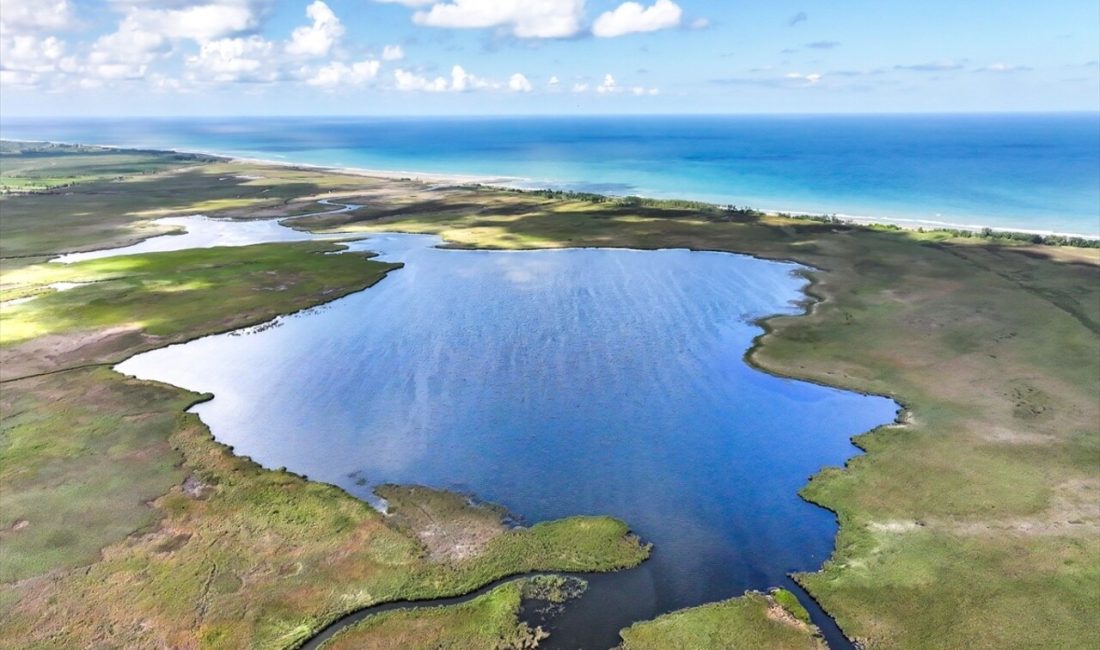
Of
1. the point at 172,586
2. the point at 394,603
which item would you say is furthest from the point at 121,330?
the point at 394,603

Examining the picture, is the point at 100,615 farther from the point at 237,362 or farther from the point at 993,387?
the point at 993,387

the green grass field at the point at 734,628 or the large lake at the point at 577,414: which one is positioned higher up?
the large lake at the point at 577,414

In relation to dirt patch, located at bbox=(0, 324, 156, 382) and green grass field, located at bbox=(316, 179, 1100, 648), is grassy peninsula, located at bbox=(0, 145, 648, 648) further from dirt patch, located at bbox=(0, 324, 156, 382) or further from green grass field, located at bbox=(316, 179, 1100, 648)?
green grass field, located at bbox=(316, 179, 1100, 648)

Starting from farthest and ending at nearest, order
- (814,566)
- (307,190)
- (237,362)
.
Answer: (307,190) < (237,362) < (814,566)

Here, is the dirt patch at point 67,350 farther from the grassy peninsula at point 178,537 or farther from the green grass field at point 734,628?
the green grass field at point 734,628

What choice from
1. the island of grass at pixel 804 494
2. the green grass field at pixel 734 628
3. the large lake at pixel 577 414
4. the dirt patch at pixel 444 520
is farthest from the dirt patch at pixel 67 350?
the green grass field at pixel 734 628

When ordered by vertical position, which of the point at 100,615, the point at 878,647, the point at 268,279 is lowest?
the point at 100,615

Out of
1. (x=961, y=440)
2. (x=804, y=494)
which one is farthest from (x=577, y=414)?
(x=961, y=440)
